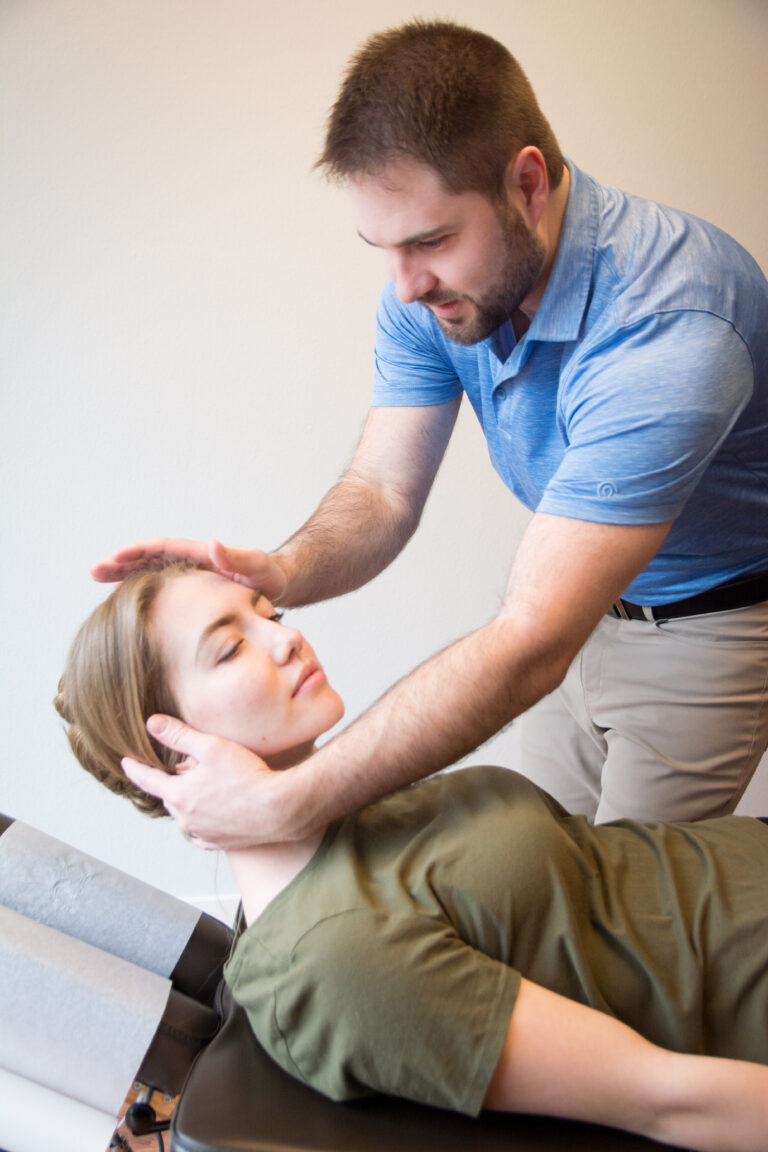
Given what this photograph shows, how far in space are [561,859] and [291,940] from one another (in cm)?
29

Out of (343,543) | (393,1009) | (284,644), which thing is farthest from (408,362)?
(393,1009)

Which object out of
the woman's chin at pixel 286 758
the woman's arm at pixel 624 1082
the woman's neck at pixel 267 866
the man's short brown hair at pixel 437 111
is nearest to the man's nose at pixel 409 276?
the man's short brown hair at pixel 437 111

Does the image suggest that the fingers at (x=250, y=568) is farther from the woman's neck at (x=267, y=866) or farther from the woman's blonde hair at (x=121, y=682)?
the woman's neck at (x=267, y=866)

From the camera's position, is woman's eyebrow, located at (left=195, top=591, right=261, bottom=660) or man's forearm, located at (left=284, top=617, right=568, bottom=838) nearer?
man's forearm, located at (left=284, top=617, right=568, bottom=838)

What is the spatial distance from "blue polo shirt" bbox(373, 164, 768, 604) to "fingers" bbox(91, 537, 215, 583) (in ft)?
1.49

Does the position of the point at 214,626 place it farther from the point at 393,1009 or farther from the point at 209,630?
the point at 393,1009

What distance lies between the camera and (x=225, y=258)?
6.76ft

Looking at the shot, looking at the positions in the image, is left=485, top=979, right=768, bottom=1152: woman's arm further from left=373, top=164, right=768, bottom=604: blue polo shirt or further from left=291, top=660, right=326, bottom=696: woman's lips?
left=373, top=164, right=768, bottom=604: blue polo shirt

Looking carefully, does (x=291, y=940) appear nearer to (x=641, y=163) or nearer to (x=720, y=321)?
(x=720, y=321)

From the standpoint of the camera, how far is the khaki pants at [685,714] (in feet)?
4.73

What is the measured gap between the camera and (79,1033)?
1039 mm

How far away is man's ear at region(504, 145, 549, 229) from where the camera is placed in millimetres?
1136

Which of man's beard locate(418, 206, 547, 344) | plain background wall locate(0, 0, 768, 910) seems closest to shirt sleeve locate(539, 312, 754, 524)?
man's beard locate(418, 206, 547, 344)

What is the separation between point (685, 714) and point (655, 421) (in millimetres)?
576
